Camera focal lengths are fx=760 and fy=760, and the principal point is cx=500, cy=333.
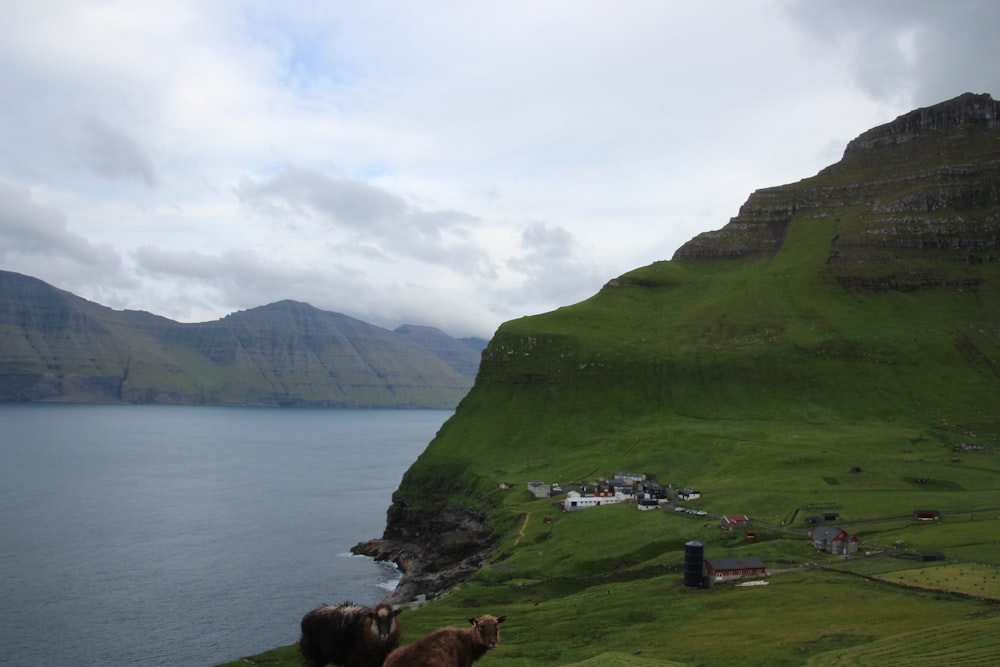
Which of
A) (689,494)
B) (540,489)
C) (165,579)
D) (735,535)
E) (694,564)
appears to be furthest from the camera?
(540,489)

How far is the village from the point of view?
3317 inches

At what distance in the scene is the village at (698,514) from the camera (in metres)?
84.2

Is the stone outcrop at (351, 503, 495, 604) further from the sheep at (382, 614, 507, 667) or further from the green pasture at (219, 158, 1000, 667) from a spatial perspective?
the sheep at (382, 614, 507, 667)

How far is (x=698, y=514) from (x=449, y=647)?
107170mm

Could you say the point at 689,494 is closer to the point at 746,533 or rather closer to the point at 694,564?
the point at 746,533

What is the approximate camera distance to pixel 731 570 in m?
83.8

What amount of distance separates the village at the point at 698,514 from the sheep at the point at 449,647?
232 ft

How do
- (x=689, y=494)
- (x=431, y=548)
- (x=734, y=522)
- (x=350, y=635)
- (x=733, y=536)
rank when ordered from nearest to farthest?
(x=350, y=635), (x=733, y=536), (x=734, y=522), (x=689, y=494), (x=431, y=548)

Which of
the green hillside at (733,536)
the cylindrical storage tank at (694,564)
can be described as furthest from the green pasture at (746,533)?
the cylindrical storage tank at (694,564)

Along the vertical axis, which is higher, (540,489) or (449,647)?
(449,647)

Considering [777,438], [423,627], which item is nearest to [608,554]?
[423,627]

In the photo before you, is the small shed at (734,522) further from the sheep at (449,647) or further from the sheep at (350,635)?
the sheep at (449,647)

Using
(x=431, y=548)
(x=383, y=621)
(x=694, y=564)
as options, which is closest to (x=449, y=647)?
(x=383, y=621)

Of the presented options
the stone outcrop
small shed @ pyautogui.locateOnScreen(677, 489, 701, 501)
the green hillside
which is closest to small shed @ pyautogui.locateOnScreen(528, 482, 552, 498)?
the green hillside
